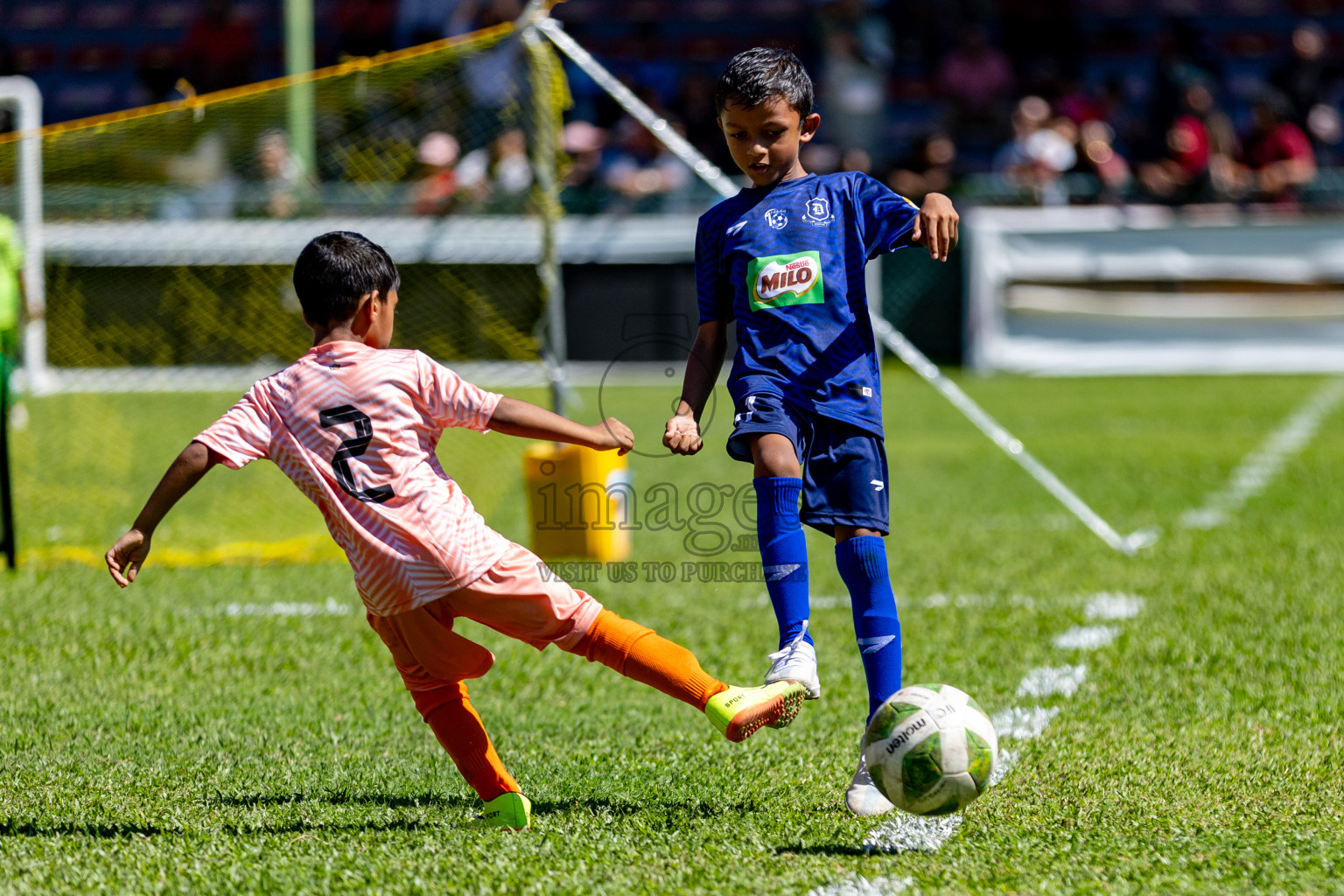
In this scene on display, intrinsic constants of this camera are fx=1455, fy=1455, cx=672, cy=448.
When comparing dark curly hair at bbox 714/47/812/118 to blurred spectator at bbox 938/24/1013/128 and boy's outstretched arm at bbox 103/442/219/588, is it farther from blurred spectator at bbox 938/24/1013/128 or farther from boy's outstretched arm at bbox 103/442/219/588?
blurred spectator at bbox 938/24/1013/128

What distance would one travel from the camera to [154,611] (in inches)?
240

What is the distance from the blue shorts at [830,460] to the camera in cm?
370

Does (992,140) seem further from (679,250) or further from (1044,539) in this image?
(1044,539)

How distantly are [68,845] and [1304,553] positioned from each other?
228 inches

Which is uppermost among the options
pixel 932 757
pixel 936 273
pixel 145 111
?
pixel 145 111

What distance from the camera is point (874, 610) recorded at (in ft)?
12.1

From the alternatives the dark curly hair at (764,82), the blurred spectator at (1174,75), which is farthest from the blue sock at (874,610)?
the blurred spectator at (1174,75)

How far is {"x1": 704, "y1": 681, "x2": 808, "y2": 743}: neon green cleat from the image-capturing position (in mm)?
3363

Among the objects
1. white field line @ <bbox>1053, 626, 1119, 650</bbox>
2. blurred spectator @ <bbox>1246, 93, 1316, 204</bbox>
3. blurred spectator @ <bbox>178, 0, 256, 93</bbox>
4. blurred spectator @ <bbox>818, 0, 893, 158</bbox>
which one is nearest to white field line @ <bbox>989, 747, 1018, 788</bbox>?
white field line @ <bbox>1053, 626, 1119, 650</bbox>

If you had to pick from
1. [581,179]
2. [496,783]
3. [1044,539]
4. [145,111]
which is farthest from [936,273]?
[496,783]

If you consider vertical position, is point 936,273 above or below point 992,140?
below

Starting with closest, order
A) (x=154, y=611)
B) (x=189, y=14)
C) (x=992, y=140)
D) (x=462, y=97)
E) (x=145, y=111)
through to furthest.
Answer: (x=154, y=611)
(x=145, y=111)
(x=462, y=97)
(x=992, y=140)
(x=189, y=14)

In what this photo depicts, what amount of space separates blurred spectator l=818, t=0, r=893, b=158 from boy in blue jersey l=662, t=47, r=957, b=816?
1526 centimetres

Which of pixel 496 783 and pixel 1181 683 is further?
pixel 1181 683
